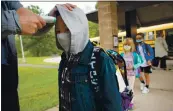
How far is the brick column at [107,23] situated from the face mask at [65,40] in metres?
4.75

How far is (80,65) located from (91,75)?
0.34ft

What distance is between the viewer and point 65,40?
1635 millimetres

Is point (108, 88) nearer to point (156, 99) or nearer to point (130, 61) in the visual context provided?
point (130, 61)

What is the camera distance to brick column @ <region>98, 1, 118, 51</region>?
6.38 meters

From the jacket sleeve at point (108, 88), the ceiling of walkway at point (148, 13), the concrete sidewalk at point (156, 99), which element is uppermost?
the ceiling of walkway at point (148, 13)

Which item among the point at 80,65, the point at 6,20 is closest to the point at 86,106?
the point at 80,65

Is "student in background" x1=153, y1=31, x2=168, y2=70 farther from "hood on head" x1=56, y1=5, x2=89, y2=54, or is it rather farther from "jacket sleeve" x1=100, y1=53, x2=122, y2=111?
"hood on head" x1=56, y1=5, x2=89, y2=54

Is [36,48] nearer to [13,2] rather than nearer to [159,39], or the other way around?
[159,39]

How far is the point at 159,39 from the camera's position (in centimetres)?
961

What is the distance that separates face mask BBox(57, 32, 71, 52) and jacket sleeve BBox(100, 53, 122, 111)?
0.82 feet

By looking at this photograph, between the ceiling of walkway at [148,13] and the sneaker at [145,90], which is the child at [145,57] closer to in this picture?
the sneaker at [145,90]

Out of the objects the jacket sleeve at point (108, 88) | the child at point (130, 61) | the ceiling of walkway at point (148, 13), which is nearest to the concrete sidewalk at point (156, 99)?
the child at point (130, 61)

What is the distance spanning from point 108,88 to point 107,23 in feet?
16.1

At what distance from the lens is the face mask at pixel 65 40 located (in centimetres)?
162
